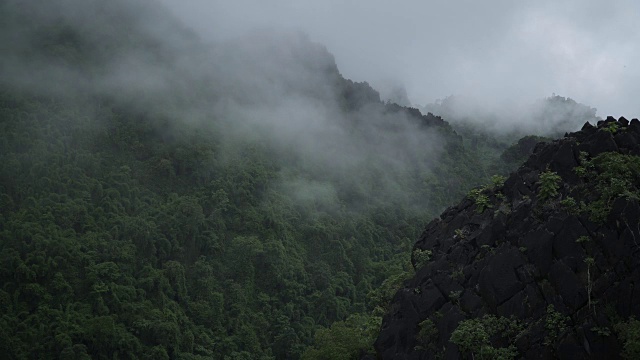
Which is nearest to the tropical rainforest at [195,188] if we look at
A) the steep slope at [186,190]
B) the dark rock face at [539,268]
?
the steep slope at [186,190]

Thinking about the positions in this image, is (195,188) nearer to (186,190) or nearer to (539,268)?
(186,190)

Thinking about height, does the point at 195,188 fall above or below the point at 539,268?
above

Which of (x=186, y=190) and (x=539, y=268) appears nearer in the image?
(x=539, y=268)

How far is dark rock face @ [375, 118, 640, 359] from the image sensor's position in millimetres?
22641

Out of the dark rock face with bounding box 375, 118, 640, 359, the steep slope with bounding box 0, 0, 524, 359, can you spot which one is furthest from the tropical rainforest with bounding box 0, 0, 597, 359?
the dark rock face with bounding box 375, 118, 640, 359

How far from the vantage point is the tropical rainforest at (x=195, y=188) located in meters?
52.3

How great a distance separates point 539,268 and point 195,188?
52967 millimetres

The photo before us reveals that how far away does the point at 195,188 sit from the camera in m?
71.9

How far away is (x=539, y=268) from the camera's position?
24672 mm

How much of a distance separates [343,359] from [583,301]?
42.9 feet

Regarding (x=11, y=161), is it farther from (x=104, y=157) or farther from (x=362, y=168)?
(x=362, y=168)

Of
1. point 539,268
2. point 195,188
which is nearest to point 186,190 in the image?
point 195,188

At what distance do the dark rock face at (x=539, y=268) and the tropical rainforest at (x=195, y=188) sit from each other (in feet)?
17.4

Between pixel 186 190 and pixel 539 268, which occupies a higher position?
pixel 186 190
